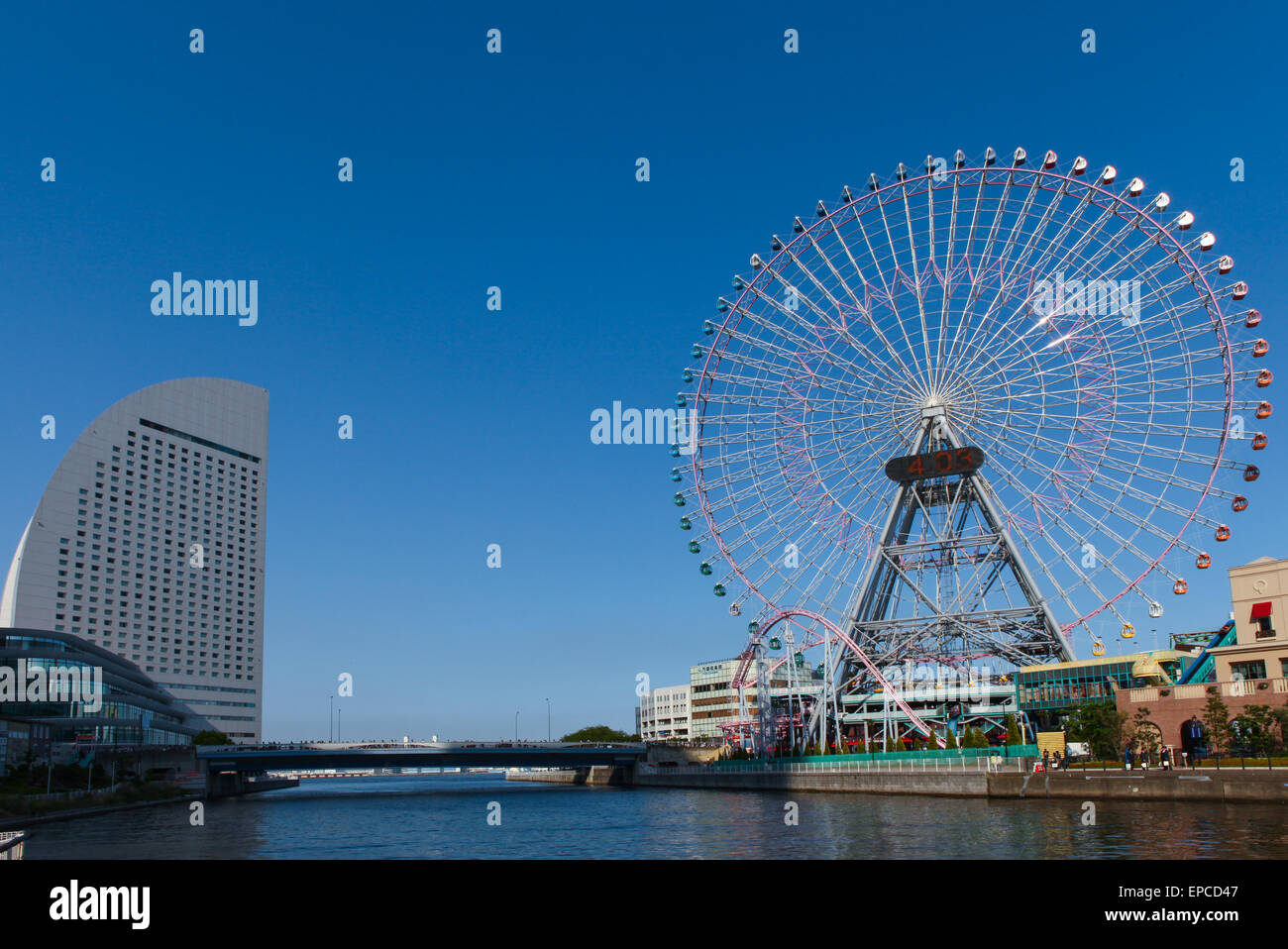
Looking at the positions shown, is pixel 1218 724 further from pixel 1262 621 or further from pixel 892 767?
pixel 892 767

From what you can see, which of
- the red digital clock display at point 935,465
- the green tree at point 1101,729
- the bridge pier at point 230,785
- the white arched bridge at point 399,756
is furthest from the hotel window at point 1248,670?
the bridge pier at point 230,785

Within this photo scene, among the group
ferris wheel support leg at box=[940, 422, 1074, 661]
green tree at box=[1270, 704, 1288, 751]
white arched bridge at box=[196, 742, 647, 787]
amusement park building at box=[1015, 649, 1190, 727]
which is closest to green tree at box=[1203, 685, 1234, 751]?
green tree at box=[1270, 704, 1288, 751]

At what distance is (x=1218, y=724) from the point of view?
73.1 metres

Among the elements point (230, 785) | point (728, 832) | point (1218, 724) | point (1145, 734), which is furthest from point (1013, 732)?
point (230, 785)

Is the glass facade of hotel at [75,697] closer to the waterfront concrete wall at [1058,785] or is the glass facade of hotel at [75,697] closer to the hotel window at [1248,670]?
the waterfront concrete wall at [1058,785]

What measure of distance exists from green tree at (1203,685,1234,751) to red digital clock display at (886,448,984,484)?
28.3 m

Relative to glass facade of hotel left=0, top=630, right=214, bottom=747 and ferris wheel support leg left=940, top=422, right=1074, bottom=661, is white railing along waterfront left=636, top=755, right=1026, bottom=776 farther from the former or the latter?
glass facade of hotel left=0, top=630, right=214, bottom=747

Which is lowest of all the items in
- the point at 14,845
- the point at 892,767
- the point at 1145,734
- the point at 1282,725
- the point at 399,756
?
the point at 399,756

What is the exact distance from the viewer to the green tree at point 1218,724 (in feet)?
239

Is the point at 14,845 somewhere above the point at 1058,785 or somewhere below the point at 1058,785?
above

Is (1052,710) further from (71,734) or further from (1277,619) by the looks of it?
(71,734)

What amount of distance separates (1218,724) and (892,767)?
85.7 ft

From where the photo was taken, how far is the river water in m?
43.5

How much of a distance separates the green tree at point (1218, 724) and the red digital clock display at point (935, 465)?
28.3 meters
